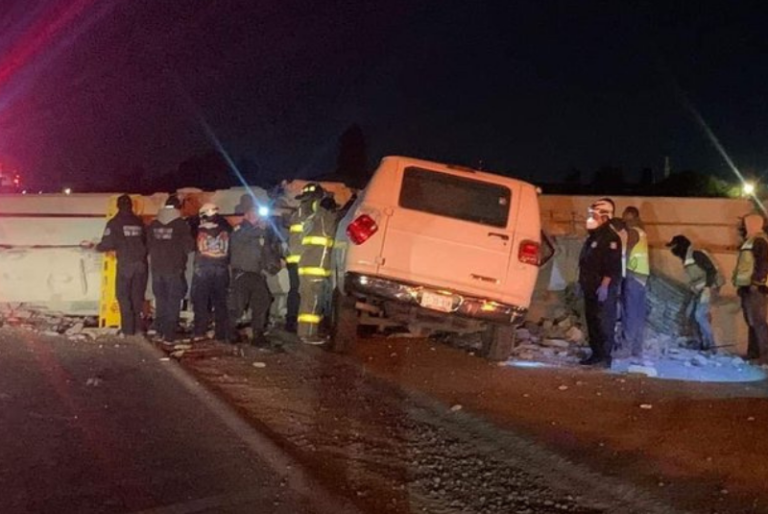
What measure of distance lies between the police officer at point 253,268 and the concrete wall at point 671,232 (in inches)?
164

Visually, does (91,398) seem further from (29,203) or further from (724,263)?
(724,263)

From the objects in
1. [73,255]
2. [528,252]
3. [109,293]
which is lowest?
[109,293]

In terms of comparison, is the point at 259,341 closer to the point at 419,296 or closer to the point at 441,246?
the point at 419,296

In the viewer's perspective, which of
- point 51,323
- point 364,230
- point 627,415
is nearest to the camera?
point 627,415

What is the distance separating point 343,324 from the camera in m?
11.7

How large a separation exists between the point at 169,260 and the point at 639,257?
550 centimetres

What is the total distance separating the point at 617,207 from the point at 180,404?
27.2ft

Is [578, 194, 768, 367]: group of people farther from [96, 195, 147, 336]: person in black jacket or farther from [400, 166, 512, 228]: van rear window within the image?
[96, 195, 147, 336]: person in black jacket

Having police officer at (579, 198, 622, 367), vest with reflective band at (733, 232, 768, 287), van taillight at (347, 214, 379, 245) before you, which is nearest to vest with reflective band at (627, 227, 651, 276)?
police officer at (579, 198, 622, 367)

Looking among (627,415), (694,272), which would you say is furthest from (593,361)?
(627,415)

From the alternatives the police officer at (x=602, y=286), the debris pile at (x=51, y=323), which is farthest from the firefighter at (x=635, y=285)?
the debris pile at (x=51, y=323)

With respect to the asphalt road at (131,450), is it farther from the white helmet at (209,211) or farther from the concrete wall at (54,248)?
the concrete wall at (54,248)

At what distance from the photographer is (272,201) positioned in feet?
47.0

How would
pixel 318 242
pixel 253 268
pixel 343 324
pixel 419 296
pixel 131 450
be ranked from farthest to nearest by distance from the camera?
pixel 253 268, pixel 318 242, pixel 343 324, pixel 419 296, pixel 131 450
